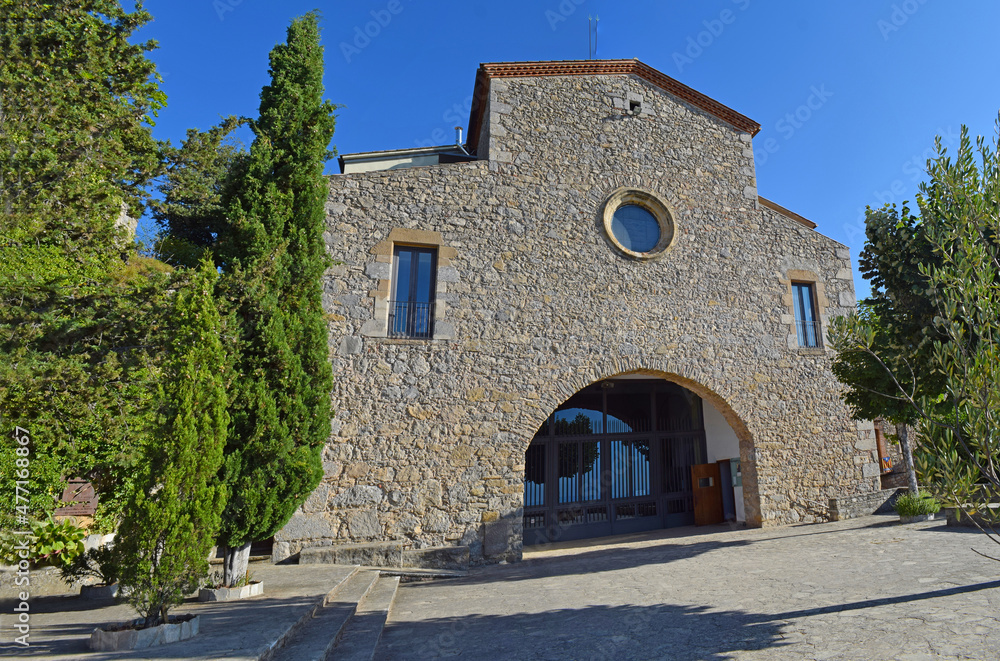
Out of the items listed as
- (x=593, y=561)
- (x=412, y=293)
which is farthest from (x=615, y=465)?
(x=412, y=293)

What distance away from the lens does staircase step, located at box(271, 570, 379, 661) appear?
11.2ft

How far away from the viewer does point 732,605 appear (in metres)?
4.66

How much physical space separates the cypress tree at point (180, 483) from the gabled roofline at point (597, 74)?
7.37 metres

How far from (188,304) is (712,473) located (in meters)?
9.95

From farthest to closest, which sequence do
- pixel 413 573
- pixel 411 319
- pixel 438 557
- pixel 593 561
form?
pixel 411 319 → pixel 593 561 → pixel 438 557 → pixel 413 573

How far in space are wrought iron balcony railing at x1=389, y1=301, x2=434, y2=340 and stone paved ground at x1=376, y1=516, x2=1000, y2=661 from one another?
3.42 meters

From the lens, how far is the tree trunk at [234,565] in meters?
4.97

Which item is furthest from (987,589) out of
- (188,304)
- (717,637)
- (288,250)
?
(288,250)

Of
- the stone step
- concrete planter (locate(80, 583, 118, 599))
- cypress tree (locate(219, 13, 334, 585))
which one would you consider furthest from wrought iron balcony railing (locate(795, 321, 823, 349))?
concrete planter (locate(80, 583, 118, 599))

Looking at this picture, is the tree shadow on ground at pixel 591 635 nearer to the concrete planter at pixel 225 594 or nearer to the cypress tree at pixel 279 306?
the concrete planter at pixel 225 594

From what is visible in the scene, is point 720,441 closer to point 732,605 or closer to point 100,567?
point 732,605

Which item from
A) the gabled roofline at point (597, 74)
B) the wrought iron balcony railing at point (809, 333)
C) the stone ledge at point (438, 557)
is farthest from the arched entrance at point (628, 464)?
the gabled roofline at point (597, 74)

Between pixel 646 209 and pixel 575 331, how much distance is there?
9.44 feet

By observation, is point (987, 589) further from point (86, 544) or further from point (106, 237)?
point (86, 544)
